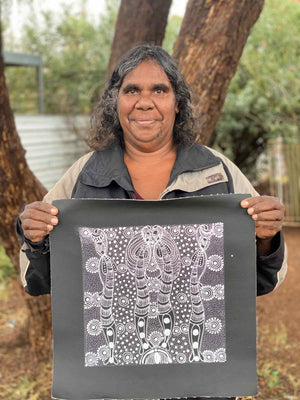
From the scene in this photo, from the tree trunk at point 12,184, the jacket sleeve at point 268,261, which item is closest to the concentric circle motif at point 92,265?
the jacket sleeve at point 268,261

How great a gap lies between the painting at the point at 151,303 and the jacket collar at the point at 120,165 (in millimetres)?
185

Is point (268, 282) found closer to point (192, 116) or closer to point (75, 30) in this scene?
point (192, 116)

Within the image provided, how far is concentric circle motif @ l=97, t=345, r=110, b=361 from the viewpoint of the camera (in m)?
2.21

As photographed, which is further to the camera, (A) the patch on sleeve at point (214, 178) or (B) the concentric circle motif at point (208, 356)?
(A) the patch on sleeve at point (214, 178)

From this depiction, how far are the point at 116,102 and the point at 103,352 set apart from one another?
116 cm

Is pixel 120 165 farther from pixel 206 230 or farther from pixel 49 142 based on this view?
pixel 49 142

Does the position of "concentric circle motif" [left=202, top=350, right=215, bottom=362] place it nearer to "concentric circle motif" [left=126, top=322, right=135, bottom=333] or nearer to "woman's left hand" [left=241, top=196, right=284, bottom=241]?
"concentric circle motif" [left=126, top=322, right=135, bottom=333]

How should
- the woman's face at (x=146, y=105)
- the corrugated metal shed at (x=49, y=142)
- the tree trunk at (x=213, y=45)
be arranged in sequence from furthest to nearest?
the corrugated metal shed at (x=49, y=142)
the tree trunk at (x=213, y=45)
the woman's face at (x=146, y=105)

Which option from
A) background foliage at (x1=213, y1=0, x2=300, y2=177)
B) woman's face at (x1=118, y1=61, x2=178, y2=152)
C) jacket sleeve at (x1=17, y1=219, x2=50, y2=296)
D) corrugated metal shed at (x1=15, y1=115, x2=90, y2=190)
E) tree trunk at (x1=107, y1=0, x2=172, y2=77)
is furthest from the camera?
corrugated metal shed at (x1=15, y1=115, x2=90, y2=190)

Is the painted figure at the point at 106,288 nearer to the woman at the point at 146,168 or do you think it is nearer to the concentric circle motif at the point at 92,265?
the concentric circle motif at the point at 92,265

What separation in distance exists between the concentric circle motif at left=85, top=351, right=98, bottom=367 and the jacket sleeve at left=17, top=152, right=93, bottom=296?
0.37 m

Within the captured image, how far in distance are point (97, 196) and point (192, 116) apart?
673 millimetres

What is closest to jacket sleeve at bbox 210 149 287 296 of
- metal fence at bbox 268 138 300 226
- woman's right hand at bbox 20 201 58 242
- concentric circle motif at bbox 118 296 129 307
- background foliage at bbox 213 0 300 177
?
concentric circle motif at bbox 118 296 129 307

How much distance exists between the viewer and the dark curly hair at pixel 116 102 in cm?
242
